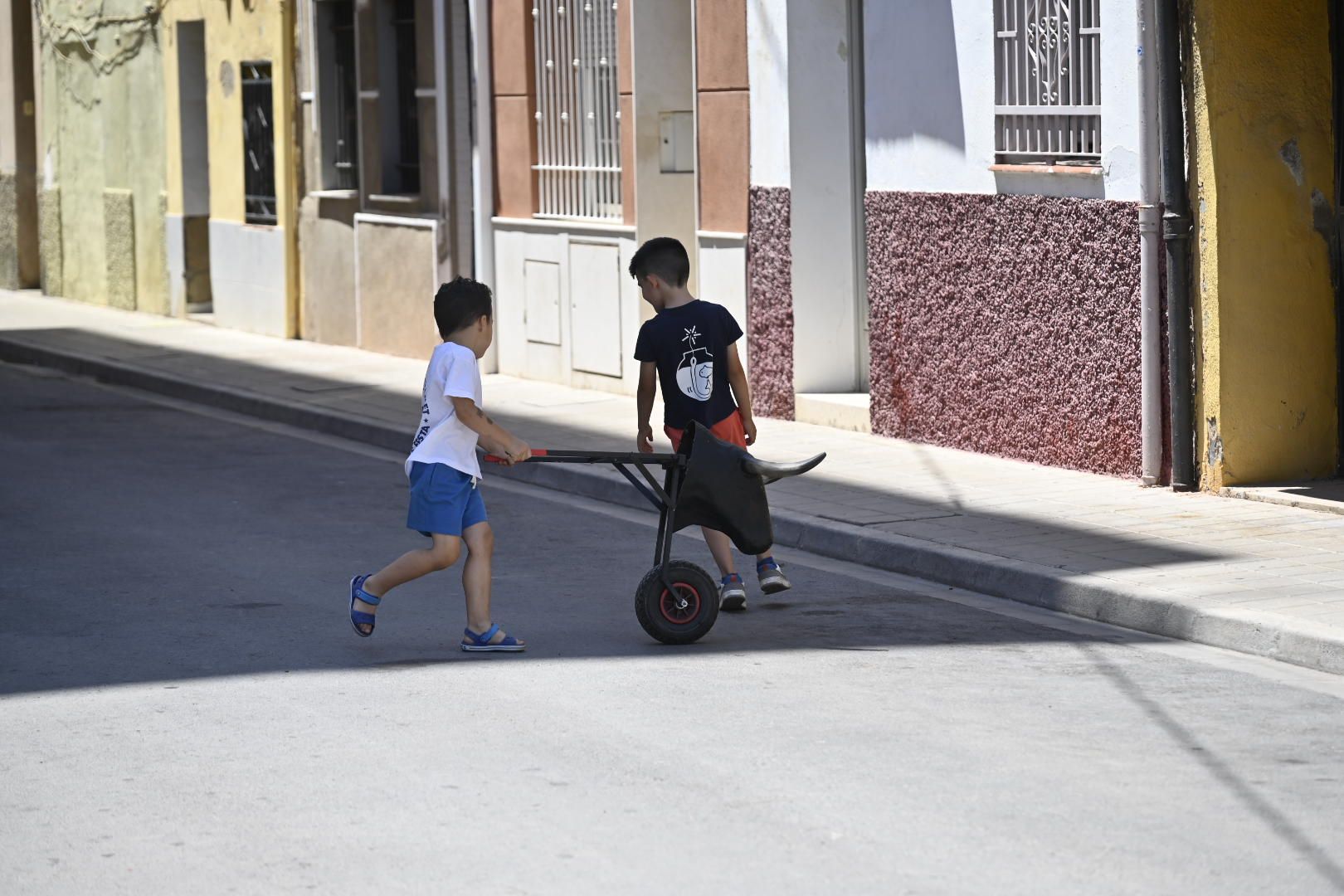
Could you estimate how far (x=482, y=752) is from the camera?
6020 millimetres

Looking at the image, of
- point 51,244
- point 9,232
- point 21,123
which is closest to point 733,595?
point 51,244

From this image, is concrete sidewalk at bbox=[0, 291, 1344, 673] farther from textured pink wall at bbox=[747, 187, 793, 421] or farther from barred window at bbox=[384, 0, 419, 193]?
barred window at bbox=[384, 0, 419, 193]

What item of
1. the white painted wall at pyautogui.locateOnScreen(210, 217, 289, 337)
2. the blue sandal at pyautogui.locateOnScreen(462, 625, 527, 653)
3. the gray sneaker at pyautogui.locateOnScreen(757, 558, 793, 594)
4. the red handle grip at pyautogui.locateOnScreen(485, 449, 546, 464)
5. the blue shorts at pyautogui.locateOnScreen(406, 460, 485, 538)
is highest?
the white painted wall at pyautogui.locateOnScreen(210, 217, 289, 337)

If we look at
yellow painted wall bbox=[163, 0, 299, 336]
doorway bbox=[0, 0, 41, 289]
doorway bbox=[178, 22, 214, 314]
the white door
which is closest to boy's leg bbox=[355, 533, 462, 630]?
the white door

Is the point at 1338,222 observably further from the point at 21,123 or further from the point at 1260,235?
the point at 21,123

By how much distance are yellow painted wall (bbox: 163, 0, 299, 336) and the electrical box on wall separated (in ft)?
20.2

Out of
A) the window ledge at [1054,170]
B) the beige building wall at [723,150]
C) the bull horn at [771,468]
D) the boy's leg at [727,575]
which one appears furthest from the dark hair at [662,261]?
the beige building wall at [723,150]

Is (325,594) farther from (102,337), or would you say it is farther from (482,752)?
(102,337)

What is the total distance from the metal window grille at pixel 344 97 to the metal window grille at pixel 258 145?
1.06 m

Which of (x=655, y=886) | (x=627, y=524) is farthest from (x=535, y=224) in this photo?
(x=655, y=886)

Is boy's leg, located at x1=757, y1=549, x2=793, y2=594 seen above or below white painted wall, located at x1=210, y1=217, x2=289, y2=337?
below

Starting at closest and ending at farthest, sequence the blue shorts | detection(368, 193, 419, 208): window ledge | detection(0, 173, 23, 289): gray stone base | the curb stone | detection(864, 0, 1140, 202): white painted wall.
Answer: the curb stone < the blue shorts < detection(864, 0, 1140, 202): white painted wall < detection(368, 193, 419, 208): window ledge < detection(0, 173, 23, 289): gray stone base

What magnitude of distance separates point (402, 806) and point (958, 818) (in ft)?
4.50

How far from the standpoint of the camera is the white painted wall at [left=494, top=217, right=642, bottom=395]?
1540cm
